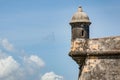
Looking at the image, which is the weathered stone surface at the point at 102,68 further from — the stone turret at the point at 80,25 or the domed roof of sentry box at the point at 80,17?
the domed roof of sentry box at the point at 80,17

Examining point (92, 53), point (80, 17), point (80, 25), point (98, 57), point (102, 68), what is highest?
point (80, 17)

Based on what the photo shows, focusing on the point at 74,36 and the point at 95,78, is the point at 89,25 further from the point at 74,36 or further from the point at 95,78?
the point at 95,78

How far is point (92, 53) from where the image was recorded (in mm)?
21000

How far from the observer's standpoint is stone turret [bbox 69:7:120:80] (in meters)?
20.5

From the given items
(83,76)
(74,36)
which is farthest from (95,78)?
(74,36)

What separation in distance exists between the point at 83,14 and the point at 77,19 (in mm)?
473

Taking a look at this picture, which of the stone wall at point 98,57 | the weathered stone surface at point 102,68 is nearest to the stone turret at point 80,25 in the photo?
the stone wall at point 98,57

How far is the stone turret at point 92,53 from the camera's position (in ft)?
67.3

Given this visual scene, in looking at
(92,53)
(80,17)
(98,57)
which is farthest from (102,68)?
(80,17)

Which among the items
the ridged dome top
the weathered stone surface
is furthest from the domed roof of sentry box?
the weathered stone surface

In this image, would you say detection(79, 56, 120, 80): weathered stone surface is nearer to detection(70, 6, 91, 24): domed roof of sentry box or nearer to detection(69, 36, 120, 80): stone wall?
detection(69, 36, 120, 80): stone wall

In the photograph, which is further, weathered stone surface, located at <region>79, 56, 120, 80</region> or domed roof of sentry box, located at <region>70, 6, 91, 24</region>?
domed roof of sentry box, located at <region>70, 6, 91, 24</region>

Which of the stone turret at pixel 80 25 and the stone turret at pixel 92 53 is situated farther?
the stone turret at pixel 80 25

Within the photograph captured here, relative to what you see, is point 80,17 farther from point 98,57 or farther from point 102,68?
point 102,68
